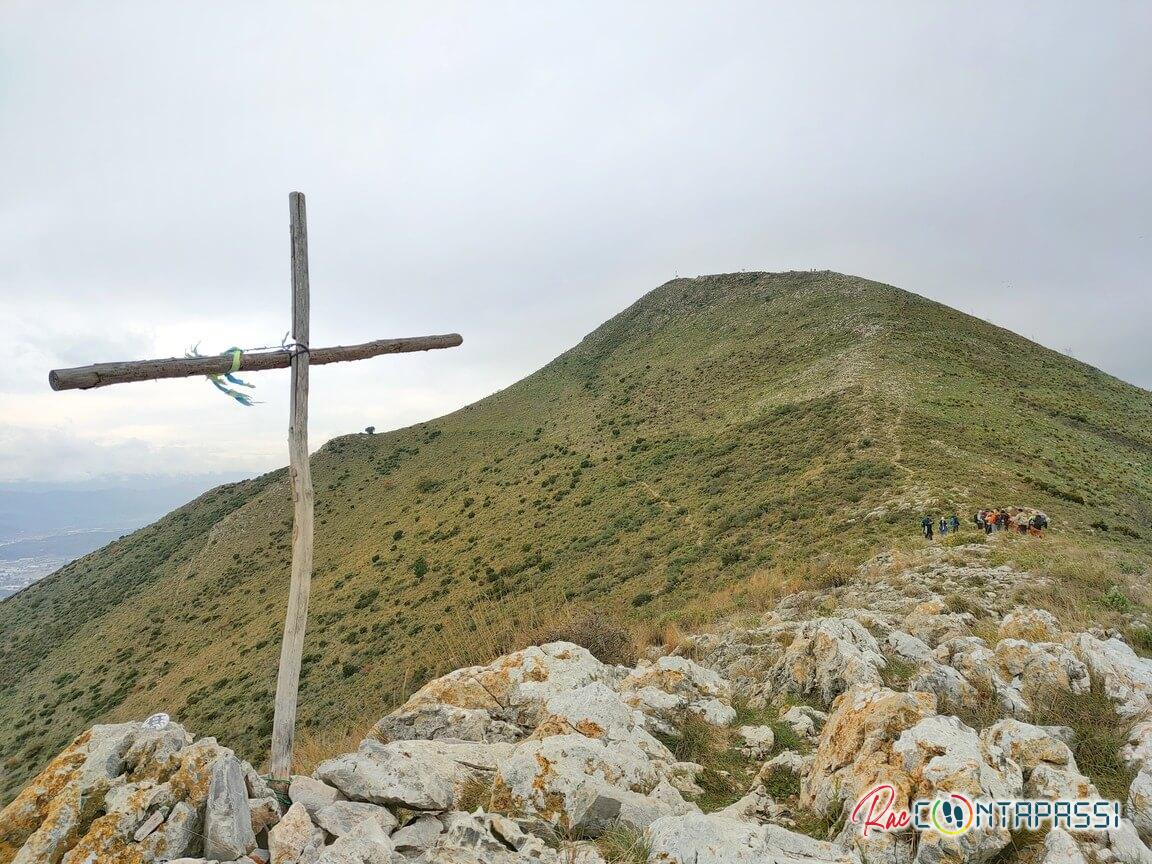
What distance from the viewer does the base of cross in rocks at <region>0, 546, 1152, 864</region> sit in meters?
3.88

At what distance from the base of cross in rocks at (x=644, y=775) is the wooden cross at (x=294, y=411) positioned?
923 mm

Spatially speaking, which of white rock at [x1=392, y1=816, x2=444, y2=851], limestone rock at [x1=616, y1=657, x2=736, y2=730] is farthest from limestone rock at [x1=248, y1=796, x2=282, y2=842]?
limestone rock at [x1=616, y1=657, x2=736, y2=730]

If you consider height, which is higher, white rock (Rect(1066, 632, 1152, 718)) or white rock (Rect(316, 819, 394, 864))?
white rock (Rect(316, 819, 394, 864))

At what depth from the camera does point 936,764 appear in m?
4.43

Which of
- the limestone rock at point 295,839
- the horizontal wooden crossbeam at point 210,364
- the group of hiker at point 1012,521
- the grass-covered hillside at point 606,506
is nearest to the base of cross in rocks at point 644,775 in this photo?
the limestone rock at point 295,839

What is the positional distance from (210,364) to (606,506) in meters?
29.0

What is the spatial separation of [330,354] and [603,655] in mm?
7934

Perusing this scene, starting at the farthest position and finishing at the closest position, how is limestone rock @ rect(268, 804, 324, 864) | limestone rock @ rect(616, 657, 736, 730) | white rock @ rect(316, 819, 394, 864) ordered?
limestone rock @ rect(616, 657, 736, 730) → limestone rock @ rect(268, 804, 324, 864) → white rock @ rect(316, 819, 394, 864)

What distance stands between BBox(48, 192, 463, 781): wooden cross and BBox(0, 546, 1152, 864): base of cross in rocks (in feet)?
3.03

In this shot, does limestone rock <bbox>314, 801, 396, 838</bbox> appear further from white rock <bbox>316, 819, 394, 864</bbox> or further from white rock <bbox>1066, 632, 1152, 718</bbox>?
white rock <bbox>1066, 632, 1152, 718</bbox>

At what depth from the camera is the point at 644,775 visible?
5297 millimetres

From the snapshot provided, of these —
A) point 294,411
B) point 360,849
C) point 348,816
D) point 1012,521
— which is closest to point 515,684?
point 348,816

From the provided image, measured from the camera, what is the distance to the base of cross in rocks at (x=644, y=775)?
3883 mm

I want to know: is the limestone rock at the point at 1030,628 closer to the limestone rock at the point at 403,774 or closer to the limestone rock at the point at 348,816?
the limestone rock at the point at 403,774
